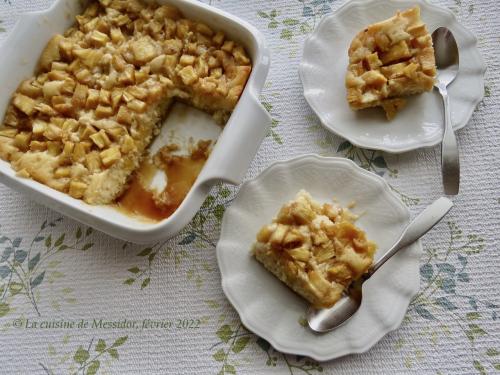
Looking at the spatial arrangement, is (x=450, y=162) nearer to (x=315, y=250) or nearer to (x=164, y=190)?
(x=315, y=250)

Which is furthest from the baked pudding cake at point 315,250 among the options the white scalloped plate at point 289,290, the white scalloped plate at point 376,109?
the white scalloped plate at point 376,109

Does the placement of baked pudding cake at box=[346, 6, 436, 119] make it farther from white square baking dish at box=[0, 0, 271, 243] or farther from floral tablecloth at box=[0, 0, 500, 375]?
white square baking dish at box=[0, 0, 271, 243]

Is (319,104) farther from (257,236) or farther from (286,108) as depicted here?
(257,236)

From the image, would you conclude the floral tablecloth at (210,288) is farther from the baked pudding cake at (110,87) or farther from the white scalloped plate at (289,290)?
the baked pudding cake at (110,87)

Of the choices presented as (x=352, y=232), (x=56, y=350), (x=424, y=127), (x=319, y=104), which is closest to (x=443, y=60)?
(x=424, y=127)

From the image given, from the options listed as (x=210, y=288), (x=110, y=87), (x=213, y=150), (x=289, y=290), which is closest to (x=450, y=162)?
(x=289, y=290)

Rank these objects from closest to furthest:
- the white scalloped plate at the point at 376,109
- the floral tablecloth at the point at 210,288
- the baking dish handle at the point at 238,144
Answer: the baking dish handle at the point at 238,144 < the floral tablecloth at the point at 210,288 < the white scalloped plate at the point at 376,109
